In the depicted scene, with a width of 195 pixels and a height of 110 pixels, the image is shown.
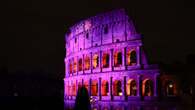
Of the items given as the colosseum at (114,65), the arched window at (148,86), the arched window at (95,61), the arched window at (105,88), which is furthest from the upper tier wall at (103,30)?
the arched window at (148,86)

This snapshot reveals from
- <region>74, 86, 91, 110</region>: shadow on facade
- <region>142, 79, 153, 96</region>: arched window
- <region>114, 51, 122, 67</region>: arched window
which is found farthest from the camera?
<region>114, 51, 122, 67</region>: arched window

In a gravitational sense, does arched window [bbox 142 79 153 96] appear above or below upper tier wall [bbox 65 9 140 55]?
below

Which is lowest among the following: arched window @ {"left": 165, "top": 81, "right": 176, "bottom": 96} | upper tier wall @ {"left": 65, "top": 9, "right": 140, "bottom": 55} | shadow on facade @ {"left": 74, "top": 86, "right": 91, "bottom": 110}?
shadow on facade @ {"left": 74, "top": 86, "right": 91, "bottom": 110}

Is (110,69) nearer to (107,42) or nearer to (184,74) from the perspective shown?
(107,42)

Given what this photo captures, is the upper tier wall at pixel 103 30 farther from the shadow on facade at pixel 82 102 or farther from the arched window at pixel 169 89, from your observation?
the shadow on facade at pixel 82 102

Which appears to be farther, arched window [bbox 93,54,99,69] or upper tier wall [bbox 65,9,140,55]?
arched window [bbox 93,54,99,69]

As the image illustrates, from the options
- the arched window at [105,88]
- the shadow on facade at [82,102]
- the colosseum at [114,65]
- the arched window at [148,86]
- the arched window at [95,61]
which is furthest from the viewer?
the arched window at [95,61]

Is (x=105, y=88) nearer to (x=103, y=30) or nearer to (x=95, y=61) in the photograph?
(x=95, y=61)

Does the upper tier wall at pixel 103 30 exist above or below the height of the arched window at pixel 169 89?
above

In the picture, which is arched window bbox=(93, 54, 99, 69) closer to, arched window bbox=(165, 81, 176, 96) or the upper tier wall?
the upper tier wall

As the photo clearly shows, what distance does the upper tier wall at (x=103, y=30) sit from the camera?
31.0 metres

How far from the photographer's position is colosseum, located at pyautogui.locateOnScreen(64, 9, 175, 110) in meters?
29.2

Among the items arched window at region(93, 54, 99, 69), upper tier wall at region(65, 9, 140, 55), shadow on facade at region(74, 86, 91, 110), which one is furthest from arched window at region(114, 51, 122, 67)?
shadow on facade at region(74, 86, 91, 110)

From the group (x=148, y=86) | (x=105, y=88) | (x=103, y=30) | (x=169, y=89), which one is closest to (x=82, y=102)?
(x=105, y=88)
